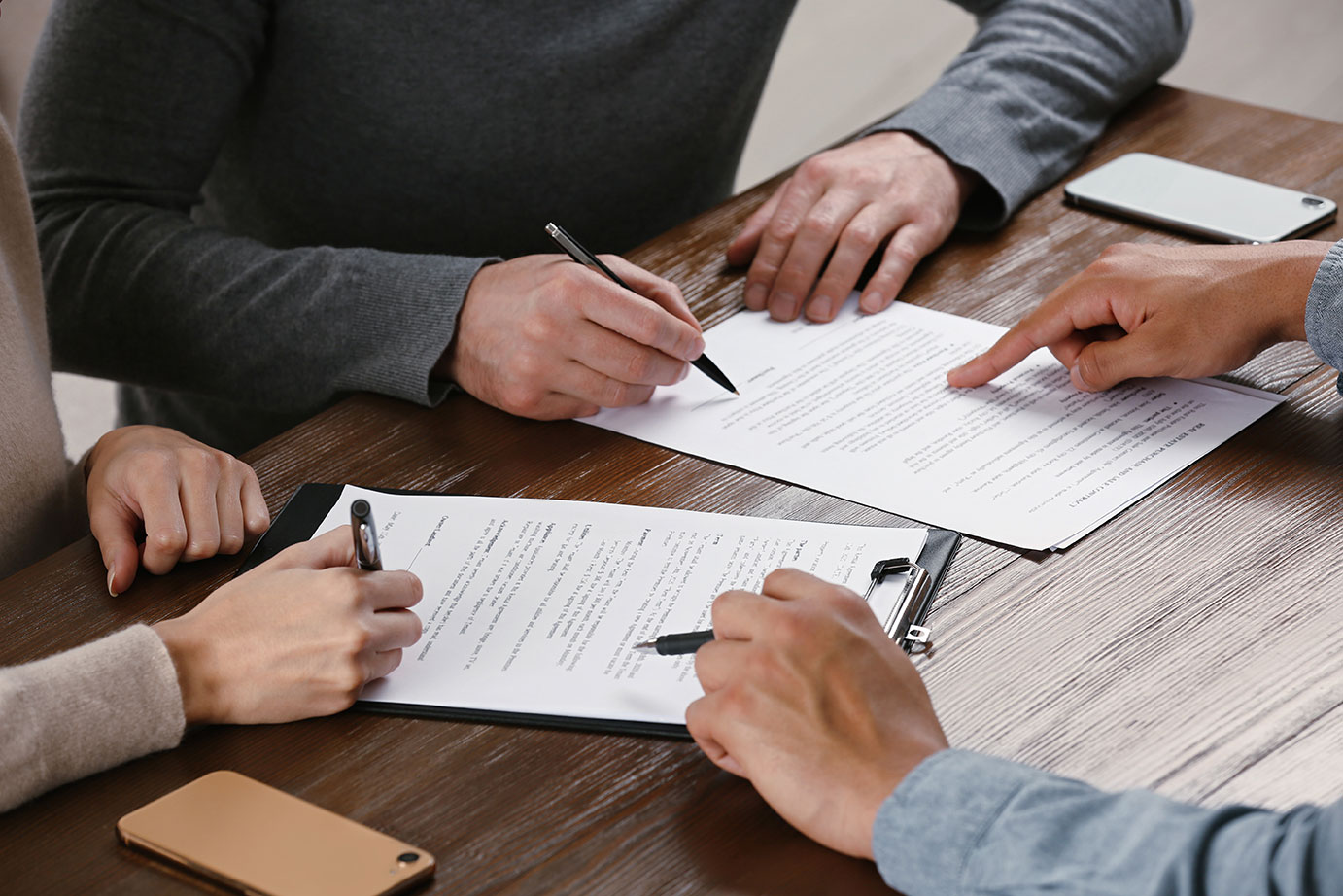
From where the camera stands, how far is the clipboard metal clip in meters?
0.76

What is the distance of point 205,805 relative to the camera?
2.18 feet

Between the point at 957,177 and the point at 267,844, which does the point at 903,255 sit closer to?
the point at 957,177

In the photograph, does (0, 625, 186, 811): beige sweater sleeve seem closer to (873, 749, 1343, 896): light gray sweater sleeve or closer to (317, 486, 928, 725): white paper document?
(317, 486, 928, 725): white paper document

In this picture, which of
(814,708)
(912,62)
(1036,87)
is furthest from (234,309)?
(912,62)

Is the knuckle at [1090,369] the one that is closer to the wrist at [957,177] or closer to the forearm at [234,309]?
the wrist at [957,177]

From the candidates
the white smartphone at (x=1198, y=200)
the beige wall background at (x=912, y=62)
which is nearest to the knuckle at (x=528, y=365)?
the white smartphone at (x=1198, y=200)

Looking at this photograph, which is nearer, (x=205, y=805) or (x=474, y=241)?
(x=205, y=805)

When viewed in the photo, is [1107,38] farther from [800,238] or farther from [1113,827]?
[1113,827]

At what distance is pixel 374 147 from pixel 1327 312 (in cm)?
97

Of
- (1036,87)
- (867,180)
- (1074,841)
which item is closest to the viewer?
(1074,841)

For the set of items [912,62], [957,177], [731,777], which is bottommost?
[912,62]

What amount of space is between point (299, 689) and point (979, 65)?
1044 millimetres

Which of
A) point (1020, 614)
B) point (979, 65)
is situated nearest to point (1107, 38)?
point (979, 65)

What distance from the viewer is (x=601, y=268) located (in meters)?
1.08
